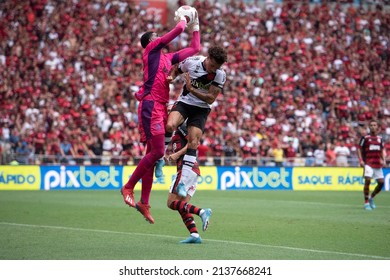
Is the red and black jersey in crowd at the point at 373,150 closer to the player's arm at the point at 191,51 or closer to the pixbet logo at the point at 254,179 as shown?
the pixbet logo at the point at 254,179

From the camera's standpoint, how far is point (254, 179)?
2844cm

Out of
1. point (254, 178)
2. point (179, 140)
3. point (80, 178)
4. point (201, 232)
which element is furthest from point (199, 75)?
point (254, 178)

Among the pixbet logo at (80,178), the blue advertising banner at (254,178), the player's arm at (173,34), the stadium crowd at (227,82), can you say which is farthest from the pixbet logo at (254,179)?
the player's arm at (173,34)

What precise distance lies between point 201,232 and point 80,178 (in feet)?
48.4

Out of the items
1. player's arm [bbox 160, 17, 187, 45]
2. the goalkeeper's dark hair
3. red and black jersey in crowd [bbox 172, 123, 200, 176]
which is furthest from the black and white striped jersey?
red and black jersey in crowd [bbox 172, 123, 200, 176]

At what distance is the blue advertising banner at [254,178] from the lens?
2825cm

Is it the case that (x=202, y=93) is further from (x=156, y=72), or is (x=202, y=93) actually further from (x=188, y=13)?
(x=188, y=13)

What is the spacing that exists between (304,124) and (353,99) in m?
3.36

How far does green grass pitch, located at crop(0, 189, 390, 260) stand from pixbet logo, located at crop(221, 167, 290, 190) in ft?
20.1

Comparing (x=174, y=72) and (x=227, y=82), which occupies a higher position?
A: (x=174, y=72)

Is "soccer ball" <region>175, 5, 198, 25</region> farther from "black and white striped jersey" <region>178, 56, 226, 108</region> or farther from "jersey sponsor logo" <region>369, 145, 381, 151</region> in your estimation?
"jersey sponsor logo" <region>369, 145, 381, 151</region>

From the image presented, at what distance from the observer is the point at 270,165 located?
28.7 m

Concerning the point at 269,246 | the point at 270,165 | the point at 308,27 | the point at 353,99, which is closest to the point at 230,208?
the point at 269,246

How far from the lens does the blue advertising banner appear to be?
2825cm
